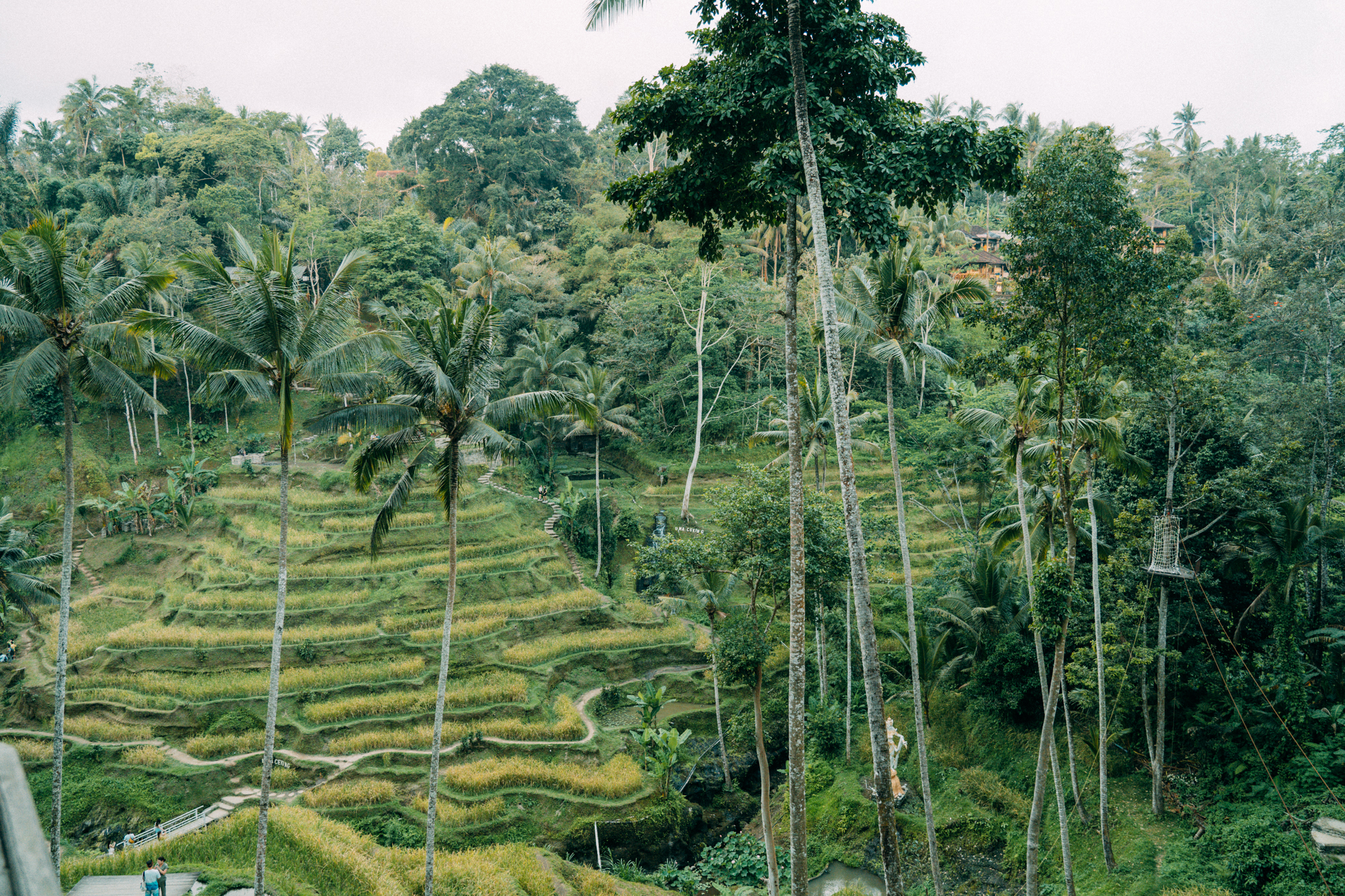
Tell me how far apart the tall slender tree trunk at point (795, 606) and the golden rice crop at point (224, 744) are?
15869mm

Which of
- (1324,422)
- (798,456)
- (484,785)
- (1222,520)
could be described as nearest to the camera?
(798,456)

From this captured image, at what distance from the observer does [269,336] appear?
12.2 m

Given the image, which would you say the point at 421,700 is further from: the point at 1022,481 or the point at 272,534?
the point at 1022,481

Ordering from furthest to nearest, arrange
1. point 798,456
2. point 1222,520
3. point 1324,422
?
point 1222,520 < point 1324,422 < point 798,456

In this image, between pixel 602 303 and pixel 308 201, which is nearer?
pixel 602 303

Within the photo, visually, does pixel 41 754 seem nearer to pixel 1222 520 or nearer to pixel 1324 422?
pixel 1222 520

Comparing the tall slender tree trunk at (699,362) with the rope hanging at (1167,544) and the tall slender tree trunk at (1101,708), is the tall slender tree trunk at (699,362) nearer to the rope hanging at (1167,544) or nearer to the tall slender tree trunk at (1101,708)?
the tall slender tree trunk at (1101,708)

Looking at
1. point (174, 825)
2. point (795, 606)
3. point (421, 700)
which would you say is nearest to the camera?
point (795, 606)

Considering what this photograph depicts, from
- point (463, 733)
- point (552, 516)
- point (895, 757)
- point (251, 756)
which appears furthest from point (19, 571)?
point (895, 757)

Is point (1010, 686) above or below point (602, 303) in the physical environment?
below

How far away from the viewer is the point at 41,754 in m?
19.4

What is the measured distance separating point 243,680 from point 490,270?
67.2 feet

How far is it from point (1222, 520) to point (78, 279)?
23.3 m

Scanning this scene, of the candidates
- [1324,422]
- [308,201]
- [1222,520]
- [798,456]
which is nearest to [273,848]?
[798,456]
